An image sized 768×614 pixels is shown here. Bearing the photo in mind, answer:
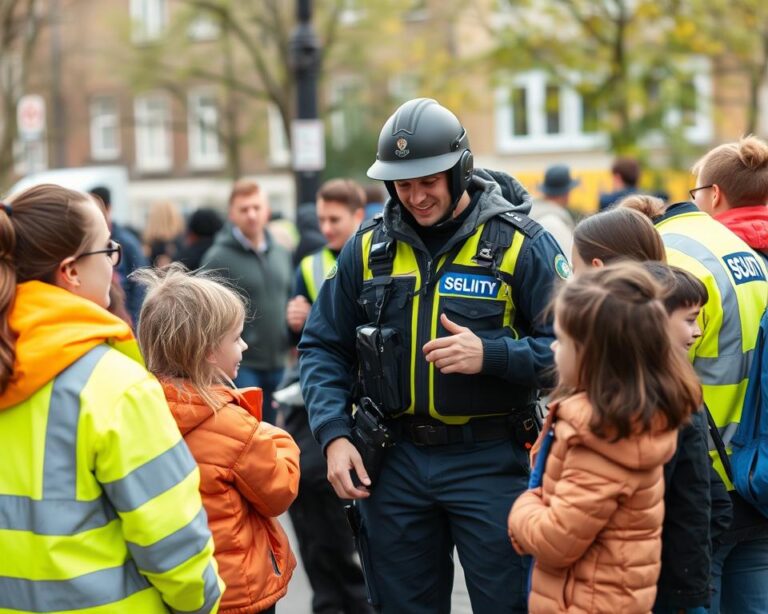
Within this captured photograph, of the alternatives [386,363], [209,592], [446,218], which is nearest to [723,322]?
[446,218]

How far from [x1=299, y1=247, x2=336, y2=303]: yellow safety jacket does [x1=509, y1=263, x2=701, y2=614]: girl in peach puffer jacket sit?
310 cm

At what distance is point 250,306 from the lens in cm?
758

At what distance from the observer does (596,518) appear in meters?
2.73

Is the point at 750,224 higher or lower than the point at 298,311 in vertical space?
higher

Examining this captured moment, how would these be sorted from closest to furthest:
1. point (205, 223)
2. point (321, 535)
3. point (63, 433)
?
1. point (63, 433)
2. point (321, 535)
3. point (205, 223)

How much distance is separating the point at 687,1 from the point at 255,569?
15582 mm

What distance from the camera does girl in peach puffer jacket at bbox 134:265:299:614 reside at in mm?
3293

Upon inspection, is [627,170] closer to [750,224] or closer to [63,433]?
[750,224]

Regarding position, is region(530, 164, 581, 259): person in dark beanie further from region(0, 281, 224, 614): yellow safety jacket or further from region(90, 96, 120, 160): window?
region(90, 96, 120, 160): window

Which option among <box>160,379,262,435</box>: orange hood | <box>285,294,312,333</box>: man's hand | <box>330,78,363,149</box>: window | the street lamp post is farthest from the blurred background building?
<box>160,379,262,435</box>: orange hood

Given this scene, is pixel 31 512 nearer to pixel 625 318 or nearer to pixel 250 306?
pixel 625 318

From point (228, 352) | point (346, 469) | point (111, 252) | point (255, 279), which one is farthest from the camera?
point (255, 279)

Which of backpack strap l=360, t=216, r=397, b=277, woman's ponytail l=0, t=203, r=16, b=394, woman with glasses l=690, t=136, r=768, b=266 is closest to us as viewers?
woman's ponytail l=0, t=203, r=16, b=394

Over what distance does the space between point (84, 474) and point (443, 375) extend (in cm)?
135
